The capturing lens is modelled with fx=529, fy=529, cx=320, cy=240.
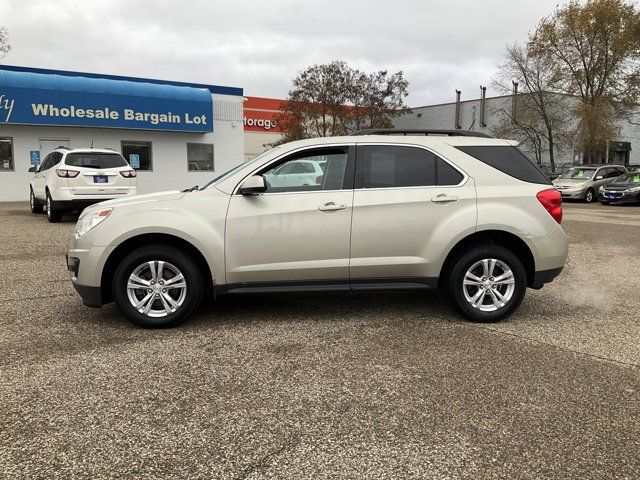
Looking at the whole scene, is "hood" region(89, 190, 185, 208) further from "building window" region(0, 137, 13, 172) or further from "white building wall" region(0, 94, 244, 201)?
"building window" region(0, 137, 13, 172)

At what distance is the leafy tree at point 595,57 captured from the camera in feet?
105

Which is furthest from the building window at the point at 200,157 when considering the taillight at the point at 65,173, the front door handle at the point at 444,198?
the front door handle at the point at 444,198

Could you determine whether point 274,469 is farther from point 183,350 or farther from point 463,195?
point 463,195

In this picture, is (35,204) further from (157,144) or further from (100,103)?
(157,144)

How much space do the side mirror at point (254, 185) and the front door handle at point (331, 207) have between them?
537 mm

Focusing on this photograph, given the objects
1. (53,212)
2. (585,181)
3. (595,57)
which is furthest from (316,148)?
(595,57)

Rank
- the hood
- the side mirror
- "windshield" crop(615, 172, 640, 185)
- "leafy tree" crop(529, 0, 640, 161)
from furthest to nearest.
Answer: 1. "leafy tree" crop(529, 0, 640, 161)
2. "windshield" crop(615, 172, 640, 185)
3. the hood
4. the side mirror

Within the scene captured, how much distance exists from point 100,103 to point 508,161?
19.9 meters

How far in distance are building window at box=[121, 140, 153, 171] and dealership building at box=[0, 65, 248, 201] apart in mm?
41

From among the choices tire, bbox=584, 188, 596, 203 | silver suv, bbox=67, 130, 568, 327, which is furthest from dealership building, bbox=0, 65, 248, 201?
silver suv, bbox=67, 130, 568, 327

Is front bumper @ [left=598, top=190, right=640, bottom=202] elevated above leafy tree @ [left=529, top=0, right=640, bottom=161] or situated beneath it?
situated beneath

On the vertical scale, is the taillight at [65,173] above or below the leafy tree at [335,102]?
below

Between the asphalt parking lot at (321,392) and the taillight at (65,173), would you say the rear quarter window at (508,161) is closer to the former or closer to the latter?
the asphalt parking lot at (321,392)

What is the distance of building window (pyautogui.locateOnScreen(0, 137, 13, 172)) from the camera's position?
810 inches
